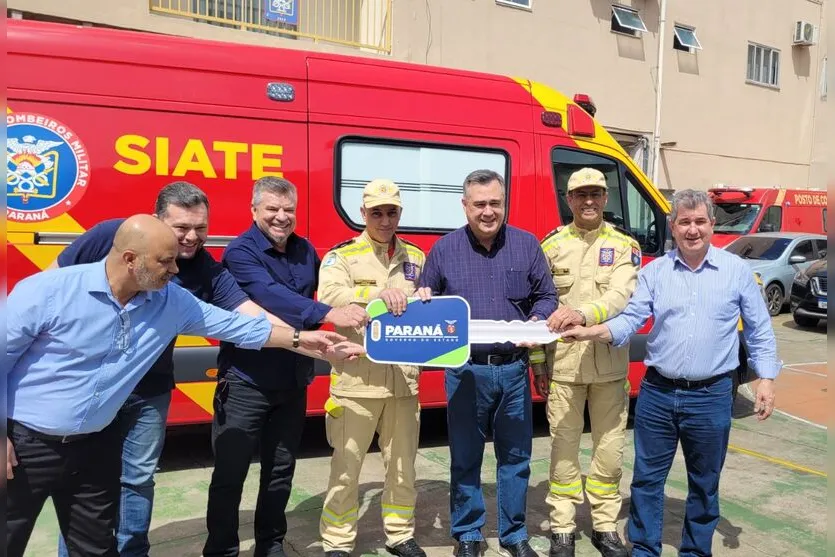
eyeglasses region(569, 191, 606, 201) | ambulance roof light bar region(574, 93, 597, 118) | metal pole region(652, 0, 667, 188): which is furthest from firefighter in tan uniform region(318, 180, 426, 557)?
metal pole region(652, 0, 667, 188)

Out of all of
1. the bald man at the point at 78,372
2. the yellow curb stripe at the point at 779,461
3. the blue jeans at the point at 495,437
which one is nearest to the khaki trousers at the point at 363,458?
the blue jeans at the point at 495,437

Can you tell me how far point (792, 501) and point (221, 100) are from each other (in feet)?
14.2

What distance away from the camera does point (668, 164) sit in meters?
15.3

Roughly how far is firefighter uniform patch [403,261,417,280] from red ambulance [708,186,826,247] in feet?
39.2

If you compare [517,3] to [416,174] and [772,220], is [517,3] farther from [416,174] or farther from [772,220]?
[416,174]

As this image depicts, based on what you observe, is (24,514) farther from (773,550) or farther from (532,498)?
(773,550)

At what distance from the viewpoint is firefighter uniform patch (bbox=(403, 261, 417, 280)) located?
128 inches

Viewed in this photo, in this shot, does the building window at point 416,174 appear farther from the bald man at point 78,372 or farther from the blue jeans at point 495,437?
the bald man at point 78,372

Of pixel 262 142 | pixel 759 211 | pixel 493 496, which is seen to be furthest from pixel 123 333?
pixel 759 211

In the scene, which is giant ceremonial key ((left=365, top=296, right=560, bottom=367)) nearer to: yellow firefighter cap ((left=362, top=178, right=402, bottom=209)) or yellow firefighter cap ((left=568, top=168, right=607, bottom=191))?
yellow firefighter cap ((left=362, top=178, right=402, bottom=209))

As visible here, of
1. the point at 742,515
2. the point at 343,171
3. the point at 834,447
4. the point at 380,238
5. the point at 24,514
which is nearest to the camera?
the point at 834,447

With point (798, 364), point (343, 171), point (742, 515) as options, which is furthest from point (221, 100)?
point (798, 364)

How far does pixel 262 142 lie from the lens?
4.11 m

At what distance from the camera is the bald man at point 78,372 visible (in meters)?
2.03
